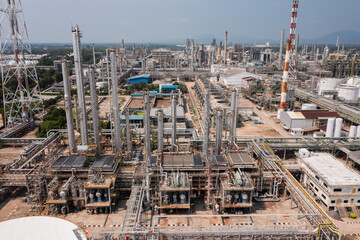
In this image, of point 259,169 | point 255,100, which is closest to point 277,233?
point 259,169

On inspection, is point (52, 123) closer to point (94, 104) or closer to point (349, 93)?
point (94, 104)

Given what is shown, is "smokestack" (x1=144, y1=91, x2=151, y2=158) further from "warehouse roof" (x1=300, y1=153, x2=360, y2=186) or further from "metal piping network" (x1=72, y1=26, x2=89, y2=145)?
"warehouse roof" (x1=300, y1=153, x2=360, y2=186)

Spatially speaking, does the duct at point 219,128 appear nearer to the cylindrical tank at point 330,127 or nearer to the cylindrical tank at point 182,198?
the cylindrical tank at point 182,198

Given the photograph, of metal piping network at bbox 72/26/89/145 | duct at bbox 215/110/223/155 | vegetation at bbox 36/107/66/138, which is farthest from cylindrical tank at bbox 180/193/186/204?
vegetation at bbox 36/107/66/138

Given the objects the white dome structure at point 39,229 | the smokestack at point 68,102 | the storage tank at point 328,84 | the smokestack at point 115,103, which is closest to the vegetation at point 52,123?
the smokestack at point 68,102

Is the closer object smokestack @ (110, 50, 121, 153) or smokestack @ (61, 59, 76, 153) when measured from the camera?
smokestack @ (110, 50, 121, 153)

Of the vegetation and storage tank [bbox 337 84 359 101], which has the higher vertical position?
storage tank [bbox 337 84 359 101]

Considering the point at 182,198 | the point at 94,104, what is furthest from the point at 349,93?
the point at 94,104

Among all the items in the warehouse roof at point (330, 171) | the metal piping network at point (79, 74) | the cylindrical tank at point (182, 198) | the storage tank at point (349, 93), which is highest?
the metal piping network at point (79, 74)
